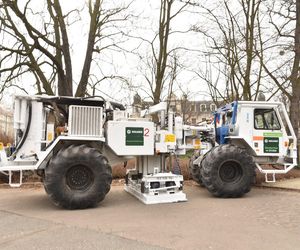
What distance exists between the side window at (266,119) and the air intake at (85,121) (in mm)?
4449

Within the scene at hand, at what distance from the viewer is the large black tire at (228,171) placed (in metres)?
10.2

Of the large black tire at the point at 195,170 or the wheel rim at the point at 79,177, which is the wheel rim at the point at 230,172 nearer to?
the large black tire at the point at 195,170

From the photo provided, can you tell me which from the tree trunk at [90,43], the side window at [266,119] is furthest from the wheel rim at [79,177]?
the tree trunk at [90,43]

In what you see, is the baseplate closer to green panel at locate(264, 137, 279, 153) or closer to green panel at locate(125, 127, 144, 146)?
green panel at locate(125, 127, 144, 146)

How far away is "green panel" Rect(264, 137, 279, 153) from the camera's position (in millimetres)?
10961

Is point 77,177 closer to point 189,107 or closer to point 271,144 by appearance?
point 271,144

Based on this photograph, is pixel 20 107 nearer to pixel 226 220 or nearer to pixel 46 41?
pixel 226 220

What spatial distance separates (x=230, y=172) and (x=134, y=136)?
2.89 m

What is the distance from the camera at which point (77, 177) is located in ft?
29.5

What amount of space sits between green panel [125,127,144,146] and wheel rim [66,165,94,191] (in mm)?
1197

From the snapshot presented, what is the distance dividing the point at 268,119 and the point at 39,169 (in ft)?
20.7

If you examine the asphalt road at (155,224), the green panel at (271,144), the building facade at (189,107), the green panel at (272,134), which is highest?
the building facade at (189,107)

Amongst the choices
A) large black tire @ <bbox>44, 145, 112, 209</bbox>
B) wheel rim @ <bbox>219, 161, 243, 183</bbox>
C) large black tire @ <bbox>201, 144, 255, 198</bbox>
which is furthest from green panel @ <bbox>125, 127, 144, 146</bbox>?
wheel rim @ <bbox>219, 161, 243, 183</bbox>

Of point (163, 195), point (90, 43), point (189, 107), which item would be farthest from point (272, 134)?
point (189, 107)
